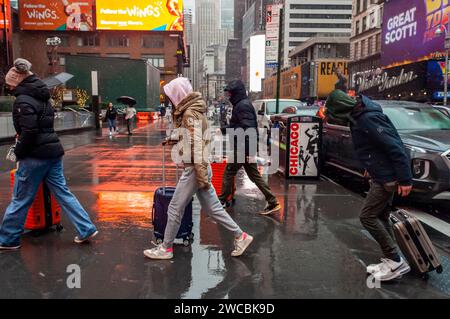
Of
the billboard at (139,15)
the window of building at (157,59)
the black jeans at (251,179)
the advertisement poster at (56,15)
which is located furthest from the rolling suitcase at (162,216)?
the window of building at (157,59)

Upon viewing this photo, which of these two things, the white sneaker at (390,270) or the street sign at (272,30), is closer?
the white sneaker at (390,270)

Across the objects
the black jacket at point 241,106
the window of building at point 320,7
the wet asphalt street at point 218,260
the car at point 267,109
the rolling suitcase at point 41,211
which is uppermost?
the window of building at point 320,7

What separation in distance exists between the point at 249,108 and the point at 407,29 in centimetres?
3071

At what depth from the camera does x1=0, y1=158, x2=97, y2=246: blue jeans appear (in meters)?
4.67

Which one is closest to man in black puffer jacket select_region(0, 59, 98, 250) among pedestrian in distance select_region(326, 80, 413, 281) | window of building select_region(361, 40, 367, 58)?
pedestrian in distance select_region(326, 80, 413, 281)

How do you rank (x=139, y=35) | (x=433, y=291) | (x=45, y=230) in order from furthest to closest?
1. (x=139, y=35)
2. (x=45, y=230)
3. (x=433, y=291)

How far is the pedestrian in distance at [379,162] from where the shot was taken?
12.8 ft

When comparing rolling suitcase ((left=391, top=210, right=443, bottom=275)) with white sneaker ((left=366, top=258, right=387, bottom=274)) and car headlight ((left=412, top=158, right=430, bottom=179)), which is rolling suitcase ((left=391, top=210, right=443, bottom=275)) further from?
car headlight ((left=412, top=158, right=430, bottom=179))

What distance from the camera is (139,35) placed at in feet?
281

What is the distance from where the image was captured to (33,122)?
4.52m

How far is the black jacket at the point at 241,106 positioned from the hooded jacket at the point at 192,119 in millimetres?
1932

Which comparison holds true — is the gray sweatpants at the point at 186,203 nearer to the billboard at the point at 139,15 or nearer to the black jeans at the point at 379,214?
the black jeans at the point at 379,214

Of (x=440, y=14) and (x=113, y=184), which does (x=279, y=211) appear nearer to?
(x=113, y=184)

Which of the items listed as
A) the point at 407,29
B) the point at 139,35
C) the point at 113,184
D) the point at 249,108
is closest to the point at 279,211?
the point at 249,108
